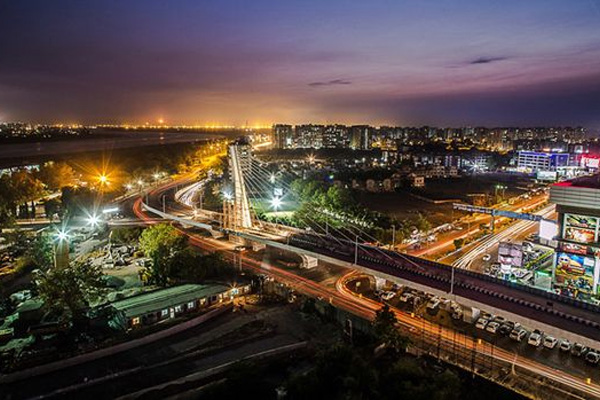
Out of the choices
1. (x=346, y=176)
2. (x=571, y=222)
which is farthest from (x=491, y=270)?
(x=346, y=176)

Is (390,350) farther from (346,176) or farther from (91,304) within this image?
(346,176)

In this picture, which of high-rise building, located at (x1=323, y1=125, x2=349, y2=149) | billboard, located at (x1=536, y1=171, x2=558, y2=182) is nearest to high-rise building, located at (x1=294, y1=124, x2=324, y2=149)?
high-rise building, located at (x1=323, y1=125, x2=349, y2=149)

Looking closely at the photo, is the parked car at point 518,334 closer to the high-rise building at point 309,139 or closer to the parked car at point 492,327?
the parked car at point 492,327

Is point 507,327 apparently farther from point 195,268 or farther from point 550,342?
point 195,268

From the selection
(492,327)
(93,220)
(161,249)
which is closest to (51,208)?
(93,220)

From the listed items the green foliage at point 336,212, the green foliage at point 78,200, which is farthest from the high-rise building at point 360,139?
the green foliage at point 78,200
